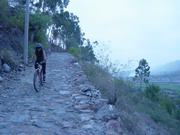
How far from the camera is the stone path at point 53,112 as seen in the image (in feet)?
13.6

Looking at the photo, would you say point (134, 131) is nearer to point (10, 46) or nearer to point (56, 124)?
point (56, 124)

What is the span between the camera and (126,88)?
6.99m

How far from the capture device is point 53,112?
5.23 meters

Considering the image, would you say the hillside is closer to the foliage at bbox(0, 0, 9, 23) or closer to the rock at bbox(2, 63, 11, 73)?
Answer: the rock at bbox(2, 63, 11, 73)

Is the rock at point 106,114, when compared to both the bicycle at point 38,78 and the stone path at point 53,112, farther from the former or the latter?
the bicycle at point 38,78

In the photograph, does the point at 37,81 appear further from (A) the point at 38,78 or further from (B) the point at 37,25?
(B) the point at 37,25

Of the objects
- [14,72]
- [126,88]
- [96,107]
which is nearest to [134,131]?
[96,107]

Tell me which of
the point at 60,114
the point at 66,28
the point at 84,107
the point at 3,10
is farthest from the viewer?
the point at 66,28

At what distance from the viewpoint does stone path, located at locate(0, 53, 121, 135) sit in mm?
4160

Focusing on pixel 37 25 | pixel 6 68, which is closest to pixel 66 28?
pixel 37 25

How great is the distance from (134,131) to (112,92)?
1961 millimetres

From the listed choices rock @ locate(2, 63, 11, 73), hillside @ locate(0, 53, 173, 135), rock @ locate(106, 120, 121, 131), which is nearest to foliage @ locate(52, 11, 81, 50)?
rock @ locate(2, 63, 11, 73)

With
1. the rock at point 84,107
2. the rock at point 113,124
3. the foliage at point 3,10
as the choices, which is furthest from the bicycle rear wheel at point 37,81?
the foliage at point 3,10

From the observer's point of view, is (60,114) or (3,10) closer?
(60,114)
